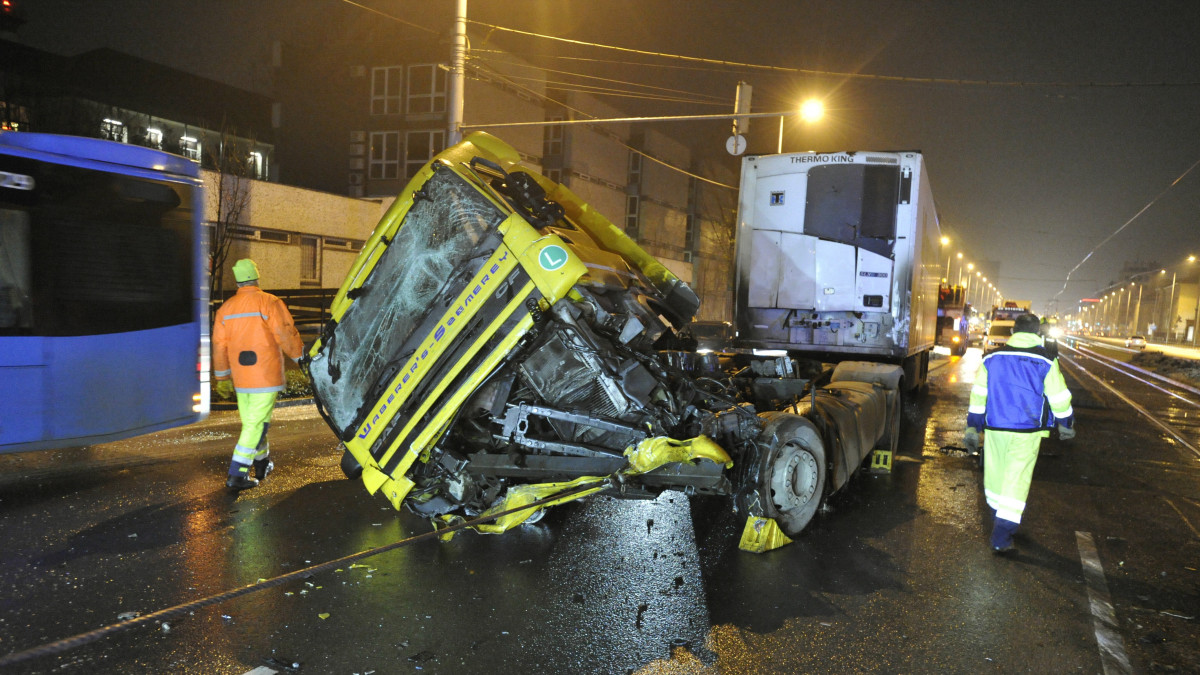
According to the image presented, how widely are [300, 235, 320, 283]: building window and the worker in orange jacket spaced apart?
20.5 metres

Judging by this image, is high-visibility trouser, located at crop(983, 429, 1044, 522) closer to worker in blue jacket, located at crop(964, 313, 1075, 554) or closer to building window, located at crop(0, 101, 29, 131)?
worker in blue jacket, located at crop(964, 313, 1075, 554)

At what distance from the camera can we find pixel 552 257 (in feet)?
13.3

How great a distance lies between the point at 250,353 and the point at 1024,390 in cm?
585

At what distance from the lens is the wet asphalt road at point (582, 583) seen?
11.3 feet

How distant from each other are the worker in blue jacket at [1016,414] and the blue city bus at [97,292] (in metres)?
6.95

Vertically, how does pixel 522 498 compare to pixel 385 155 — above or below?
below

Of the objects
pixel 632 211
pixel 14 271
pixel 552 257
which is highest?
pixel 632 211

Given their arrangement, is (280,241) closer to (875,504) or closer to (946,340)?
(946,340)

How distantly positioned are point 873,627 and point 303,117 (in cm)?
4304

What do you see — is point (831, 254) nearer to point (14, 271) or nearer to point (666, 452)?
point (666, 452)

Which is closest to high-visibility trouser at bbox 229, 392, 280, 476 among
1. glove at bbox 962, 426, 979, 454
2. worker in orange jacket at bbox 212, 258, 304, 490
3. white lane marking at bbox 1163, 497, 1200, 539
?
worker in orange jacket at bbox 212, 258, 304, 490

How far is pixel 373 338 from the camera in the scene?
15.2ft

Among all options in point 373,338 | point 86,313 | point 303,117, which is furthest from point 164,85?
point 373,338

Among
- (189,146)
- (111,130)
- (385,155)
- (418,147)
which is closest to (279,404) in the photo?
(111,130)
